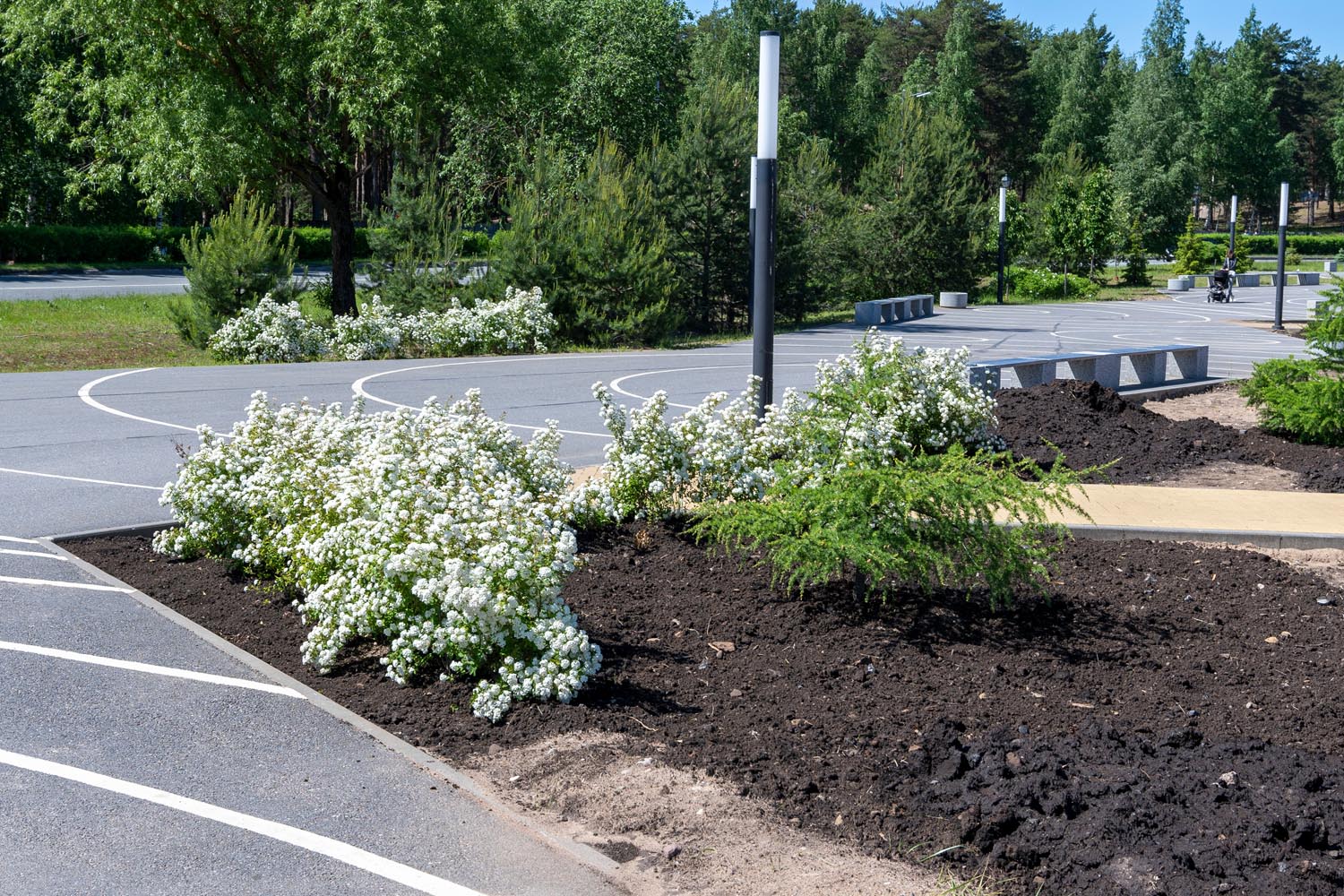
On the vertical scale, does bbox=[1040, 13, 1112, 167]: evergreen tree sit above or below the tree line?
above

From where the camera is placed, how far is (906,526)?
6285 mm

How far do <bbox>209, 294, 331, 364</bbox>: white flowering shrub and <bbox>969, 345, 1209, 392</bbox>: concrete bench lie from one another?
38.3 feet

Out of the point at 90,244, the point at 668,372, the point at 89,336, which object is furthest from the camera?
the point at 90,244

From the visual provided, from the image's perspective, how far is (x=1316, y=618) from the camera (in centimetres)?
652

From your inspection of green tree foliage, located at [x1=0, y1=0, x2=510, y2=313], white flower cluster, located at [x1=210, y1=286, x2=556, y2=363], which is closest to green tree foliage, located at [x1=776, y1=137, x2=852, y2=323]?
white flower cluster, located at [x1=210, y1=286, x2=556, y2=363]

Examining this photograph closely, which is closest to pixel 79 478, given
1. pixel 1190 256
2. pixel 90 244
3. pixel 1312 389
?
pixel 1312 389

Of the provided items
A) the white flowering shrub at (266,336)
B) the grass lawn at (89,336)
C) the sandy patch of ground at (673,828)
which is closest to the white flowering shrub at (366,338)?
the white flowering shrub at (266,336)

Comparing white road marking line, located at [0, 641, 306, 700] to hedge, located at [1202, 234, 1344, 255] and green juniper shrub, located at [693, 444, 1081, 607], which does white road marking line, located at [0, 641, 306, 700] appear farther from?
hedge, located at [1202, 234, 1344, 255]

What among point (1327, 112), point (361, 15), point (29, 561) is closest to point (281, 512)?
point (29, 561)

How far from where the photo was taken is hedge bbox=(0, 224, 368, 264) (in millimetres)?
42469

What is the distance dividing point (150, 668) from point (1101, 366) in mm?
12125

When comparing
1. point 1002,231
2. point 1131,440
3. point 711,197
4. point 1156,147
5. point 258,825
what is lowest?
point 258,825

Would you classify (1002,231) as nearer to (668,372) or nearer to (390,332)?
(668,372)

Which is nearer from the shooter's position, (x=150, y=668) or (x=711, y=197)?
(x=150, y=668)
